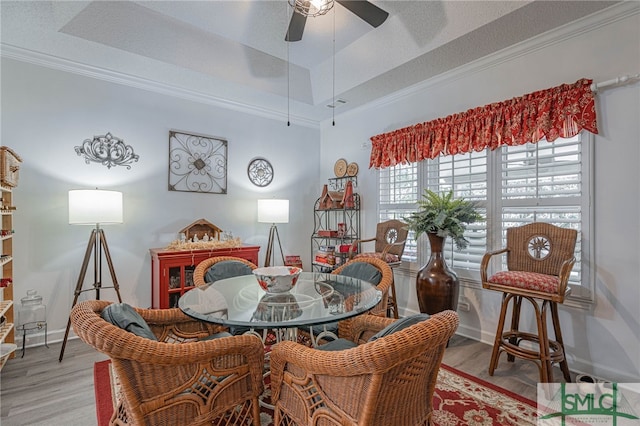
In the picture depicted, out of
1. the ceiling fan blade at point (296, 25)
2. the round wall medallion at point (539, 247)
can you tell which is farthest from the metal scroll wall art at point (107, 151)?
the round wall medallion at point (539, 247)

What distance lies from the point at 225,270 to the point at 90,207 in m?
1.30

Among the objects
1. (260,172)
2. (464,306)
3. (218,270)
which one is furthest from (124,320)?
(260,172)

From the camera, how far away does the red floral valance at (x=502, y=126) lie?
243 cm

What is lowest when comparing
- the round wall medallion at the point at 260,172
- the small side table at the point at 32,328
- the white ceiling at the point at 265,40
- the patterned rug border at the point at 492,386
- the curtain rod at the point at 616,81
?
the patterned rug border at the point at 492,386

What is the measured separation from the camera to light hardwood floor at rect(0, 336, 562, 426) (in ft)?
6.42

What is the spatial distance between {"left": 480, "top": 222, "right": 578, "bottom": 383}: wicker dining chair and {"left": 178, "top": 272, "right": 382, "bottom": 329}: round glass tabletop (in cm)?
103

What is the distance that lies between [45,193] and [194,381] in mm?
2842

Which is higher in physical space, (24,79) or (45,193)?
(24,79)

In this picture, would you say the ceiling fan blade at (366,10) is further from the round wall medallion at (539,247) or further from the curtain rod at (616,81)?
the round wall medallion at (539,247)

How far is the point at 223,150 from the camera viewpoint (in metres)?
4.11

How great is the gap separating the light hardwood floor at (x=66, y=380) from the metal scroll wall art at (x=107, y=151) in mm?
1821

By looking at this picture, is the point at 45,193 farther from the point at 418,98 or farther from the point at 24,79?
the point at 418,98

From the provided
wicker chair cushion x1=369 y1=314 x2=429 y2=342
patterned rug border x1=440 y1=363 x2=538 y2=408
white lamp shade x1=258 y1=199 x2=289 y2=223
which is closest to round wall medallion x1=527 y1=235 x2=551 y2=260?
patterned rug border x1=440 y1=363 x2=538 y2=408

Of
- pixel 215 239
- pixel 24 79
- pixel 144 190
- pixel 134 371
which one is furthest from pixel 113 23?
pixel 134 371
